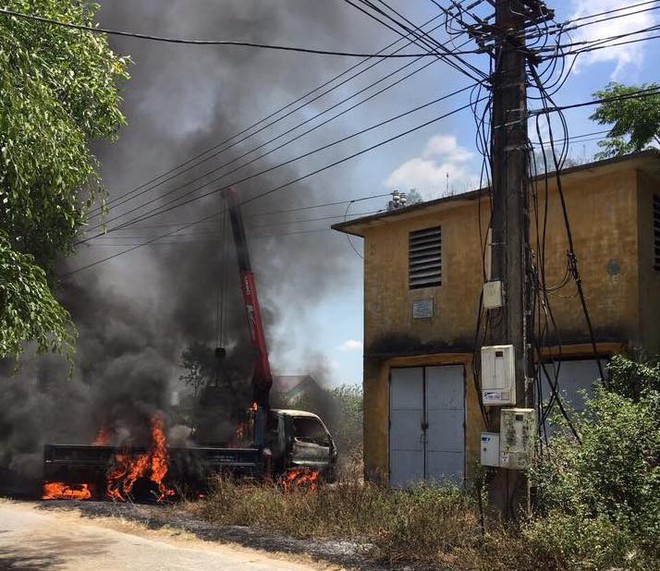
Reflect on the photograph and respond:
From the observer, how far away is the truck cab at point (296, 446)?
14742 millimetres

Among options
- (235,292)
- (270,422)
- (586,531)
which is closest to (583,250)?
(586,531)

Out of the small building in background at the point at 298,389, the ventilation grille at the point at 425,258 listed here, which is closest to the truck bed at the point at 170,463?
the ventilation grille at the point at 425,258

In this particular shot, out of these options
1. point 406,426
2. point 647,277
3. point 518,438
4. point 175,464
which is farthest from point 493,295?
point 175,464

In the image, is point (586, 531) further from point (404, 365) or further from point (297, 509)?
point (404, 365)

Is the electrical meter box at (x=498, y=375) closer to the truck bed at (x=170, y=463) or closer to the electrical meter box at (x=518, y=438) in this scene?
the electrical meter box at (x=518, y=438)

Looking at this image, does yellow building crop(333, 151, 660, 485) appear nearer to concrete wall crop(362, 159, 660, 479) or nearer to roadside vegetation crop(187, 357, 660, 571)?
concrete wall crop(362, 159, 660, 479)

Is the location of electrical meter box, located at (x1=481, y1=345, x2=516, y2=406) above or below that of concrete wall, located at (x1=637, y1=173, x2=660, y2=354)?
below

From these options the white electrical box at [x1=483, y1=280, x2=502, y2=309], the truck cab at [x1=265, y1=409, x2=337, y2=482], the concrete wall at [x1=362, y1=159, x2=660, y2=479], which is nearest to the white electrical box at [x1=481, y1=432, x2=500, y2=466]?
the white electrical box at [x1=483, y1=280, x2=502, y2=309]

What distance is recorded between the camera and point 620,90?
13.7 meters

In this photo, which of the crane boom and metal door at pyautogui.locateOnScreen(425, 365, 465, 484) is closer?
metal door at pyautogui.locateOnScreen(425, 365, 465, 484)

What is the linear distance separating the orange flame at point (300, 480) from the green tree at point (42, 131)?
223 inches

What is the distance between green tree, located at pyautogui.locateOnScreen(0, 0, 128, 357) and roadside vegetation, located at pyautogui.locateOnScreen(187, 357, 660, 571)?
4.42m

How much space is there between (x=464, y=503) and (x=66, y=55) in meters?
6.96

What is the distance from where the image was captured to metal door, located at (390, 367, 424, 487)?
1266cm
